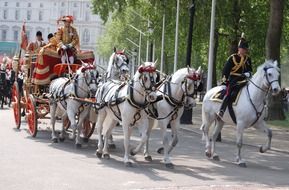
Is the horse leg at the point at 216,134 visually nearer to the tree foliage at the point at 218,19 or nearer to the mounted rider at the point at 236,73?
the mounted rider at the point at 236,73

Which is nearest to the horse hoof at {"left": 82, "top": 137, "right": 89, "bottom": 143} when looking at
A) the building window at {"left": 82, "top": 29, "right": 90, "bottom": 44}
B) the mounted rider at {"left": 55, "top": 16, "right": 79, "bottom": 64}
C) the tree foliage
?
the mounted rider at {"left": 55, "top": 16, "right": 79, "bottom": 64}

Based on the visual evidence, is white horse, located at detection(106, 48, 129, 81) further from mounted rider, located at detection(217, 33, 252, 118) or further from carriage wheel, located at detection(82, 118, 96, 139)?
mounted rider, located at detection(217, 33, 252, 118)

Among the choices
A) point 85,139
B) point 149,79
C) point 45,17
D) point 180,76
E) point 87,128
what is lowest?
point 85,139

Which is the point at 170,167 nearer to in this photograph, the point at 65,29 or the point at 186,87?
the point at 186,87

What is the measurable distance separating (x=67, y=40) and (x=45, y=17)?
16348cm

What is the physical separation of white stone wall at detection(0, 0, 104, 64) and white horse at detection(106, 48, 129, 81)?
148436mm

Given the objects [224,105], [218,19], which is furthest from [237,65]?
[218,19]

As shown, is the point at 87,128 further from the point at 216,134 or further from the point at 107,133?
the point at 216,134

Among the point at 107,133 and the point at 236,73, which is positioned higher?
the point at 236,73

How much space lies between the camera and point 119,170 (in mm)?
12328

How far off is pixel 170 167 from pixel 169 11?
23523 mm

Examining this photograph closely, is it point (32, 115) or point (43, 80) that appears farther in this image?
point (43, 80)

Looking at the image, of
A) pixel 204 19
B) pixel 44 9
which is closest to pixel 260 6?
pixel 204 19

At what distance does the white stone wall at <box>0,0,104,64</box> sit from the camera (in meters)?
168
